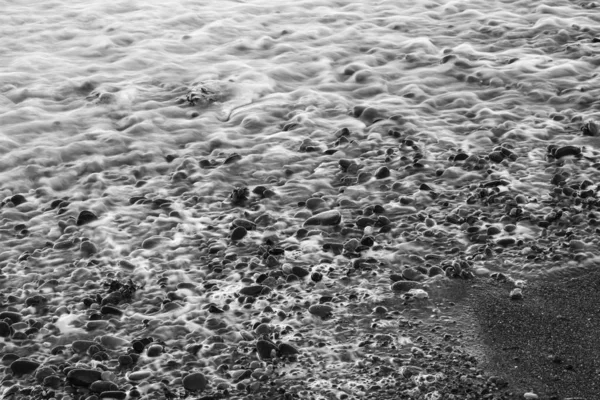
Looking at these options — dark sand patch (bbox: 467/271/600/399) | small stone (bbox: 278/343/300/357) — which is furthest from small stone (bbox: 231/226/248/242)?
dark sand patch (bbox: 467/271/600/399)

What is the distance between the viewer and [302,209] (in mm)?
7688

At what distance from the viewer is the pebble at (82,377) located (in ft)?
17.2

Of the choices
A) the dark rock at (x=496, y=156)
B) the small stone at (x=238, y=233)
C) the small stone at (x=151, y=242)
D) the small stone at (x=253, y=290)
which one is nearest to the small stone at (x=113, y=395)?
the small stone at (x=253, y=290)

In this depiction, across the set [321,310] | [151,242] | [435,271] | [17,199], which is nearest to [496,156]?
[435,271]

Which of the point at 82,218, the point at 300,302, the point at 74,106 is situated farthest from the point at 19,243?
the point at 74,106

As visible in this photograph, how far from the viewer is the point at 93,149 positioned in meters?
9.13

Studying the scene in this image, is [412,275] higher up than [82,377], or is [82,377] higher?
[82,377]

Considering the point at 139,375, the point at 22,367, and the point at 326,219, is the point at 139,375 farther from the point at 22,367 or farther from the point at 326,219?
the point at 326,219

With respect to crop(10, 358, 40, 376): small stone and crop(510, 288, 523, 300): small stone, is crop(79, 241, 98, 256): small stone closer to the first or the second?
crop(10, 358, 40, 376): small stone

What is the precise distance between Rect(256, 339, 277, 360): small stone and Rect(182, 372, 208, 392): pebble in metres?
0.49

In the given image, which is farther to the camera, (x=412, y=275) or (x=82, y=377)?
(x=412, y=275)

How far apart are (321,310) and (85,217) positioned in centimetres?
303

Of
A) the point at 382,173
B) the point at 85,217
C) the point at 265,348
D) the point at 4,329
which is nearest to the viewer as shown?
the point at 265,348

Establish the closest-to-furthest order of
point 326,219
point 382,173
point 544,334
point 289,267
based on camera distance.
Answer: point 544,334 < point 289,267 < point 326,219 < point 382,173
